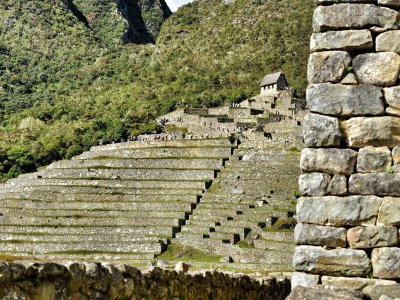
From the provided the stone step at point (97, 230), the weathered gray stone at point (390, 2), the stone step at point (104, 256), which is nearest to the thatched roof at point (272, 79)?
the stone step at point (97, 230)

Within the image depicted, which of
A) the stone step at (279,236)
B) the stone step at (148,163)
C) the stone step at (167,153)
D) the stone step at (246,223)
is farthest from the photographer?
the stone step at (167,153)

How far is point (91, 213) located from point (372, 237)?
40.5 m

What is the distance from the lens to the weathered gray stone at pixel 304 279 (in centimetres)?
719

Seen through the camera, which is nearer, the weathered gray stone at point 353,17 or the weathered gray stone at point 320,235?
the weathered gray stone at point 320,235

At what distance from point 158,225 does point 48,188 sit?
1102 cm

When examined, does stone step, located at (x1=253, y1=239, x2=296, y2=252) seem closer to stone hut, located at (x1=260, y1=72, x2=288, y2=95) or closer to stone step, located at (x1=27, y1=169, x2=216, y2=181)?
stone step, located at (x1=27, y1=169, x2=216, y2=181)

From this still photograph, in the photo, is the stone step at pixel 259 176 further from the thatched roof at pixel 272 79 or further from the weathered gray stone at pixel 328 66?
the weathered gray stone at pixel 328 66

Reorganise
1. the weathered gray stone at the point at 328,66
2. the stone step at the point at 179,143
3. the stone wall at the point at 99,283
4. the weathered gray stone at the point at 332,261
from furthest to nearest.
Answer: the stone step at the point at 179,143
the weathered gray stone at the point at 328,66
the weathered gray stone at the point at 332,261
the stone wall at the point at 99,283

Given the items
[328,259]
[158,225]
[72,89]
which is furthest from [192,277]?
[72,89]

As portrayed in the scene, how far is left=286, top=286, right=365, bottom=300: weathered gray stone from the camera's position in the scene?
6.52 metres

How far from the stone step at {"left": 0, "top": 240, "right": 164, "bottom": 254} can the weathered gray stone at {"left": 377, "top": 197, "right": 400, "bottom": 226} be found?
34.7 metres

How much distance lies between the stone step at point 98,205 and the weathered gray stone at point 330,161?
38192 millimetres

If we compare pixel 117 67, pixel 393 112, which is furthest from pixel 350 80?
pixel 117 67

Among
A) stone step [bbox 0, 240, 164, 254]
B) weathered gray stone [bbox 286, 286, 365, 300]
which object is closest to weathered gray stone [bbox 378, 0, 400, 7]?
weathered gray stone [bbox 286, 286, 365, 300]
